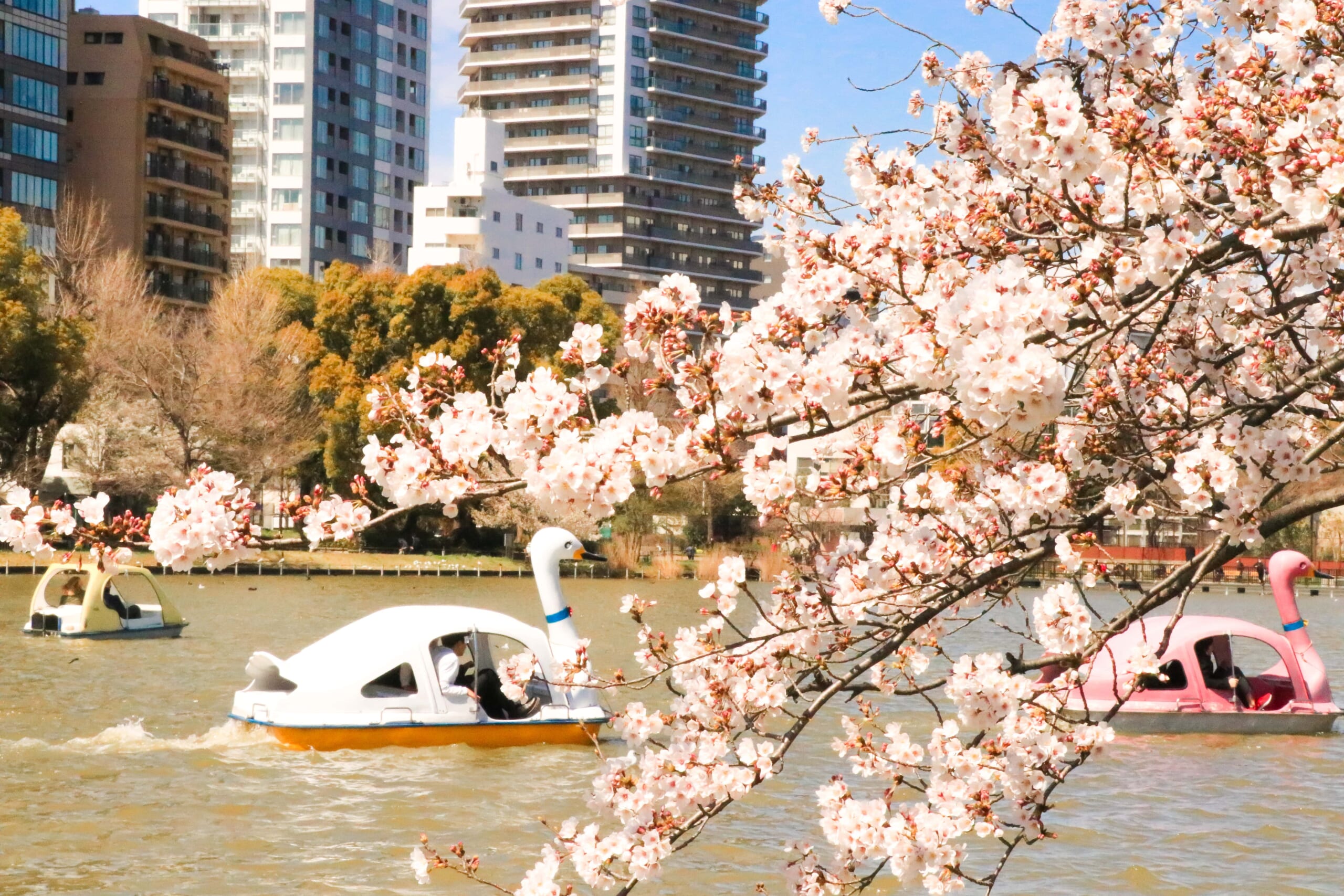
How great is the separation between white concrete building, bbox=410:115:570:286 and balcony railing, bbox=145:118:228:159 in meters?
11.7

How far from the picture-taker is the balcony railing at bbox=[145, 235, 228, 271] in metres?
67.9

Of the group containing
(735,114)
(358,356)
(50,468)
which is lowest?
(50,468)

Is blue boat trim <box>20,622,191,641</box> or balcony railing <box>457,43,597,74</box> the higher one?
balcony railing <box>457,43,597,74</box>

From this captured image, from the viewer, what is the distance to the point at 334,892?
400 inches

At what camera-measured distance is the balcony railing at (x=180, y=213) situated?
223 feet

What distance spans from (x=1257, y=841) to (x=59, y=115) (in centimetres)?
5895

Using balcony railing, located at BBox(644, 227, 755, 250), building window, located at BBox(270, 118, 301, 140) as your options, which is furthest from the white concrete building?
balcony railing, located at BBox(644, 227, 755, 250)

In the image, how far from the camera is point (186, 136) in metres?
69.6

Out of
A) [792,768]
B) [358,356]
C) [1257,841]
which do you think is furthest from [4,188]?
[1257,841]

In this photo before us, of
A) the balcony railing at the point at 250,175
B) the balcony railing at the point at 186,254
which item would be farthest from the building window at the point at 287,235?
the balcony railing at the point at 186,254

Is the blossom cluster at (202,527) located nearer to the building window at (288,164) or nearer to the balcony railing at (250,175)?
the building window at (288,164)

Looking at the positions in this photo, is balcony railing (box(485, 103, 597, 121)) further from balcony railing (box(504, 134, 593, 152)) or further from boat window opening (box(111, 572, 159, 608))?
boat window opening (box(111, 572, 159, 608))

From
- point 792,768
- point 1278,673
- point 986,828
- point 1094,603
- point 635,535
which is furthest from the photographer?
point 635,535

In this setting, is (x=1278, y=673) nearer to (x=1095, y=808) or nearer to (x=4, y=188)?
(x=1095, y=808)
